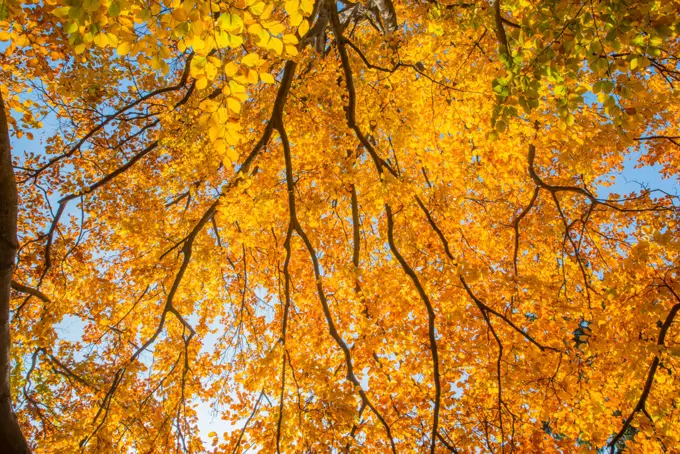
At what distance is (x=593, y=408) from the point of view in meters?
4.57

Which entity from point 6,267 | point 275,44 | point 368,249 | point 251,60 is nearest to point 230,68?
point 251,60

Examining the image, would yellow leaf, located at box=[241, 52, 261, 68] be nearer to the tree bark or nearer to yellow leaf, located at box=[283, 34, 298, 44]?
yellow leaf, located at box=[283, 34, 298, 44]

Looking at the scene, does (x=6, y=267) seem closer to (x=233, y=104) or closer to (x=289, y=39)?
(x=233, y=104)

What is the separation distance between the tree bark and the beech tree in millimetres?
12

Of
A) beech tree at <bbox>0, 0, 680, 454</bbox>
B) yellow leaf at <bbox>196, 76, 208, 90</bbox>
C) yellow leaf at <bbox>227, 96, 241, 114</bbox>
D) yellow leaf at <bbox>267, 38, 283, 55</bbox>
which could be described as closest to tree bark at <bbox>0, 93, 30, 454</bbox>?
beech tree at <bbox>0, 0, 680, 454</bbox>

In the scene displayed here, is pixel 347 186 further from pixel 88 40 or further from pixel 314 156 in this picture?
pixel 88 40

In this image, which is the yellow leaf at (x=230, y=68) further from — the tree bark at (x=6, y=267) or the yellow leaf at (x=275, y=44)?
the tree bark at (x=6, y=267)

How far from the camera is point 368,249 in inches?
313

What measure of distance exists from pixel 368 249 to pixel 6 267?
6156 millimetres

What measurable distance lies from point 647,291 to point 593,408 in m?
1.84

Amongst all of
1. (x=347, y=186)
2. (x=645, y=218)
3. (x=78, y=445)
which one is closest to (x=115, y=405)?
(x=78, y=445)

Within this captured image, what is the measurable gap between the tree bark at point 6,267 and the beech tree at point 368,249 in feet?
0.04

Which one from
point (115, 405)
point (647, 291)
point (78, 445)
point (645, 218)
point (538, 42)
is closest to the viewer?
point (538, 42)

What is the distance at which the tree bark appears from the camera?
7.50ft
